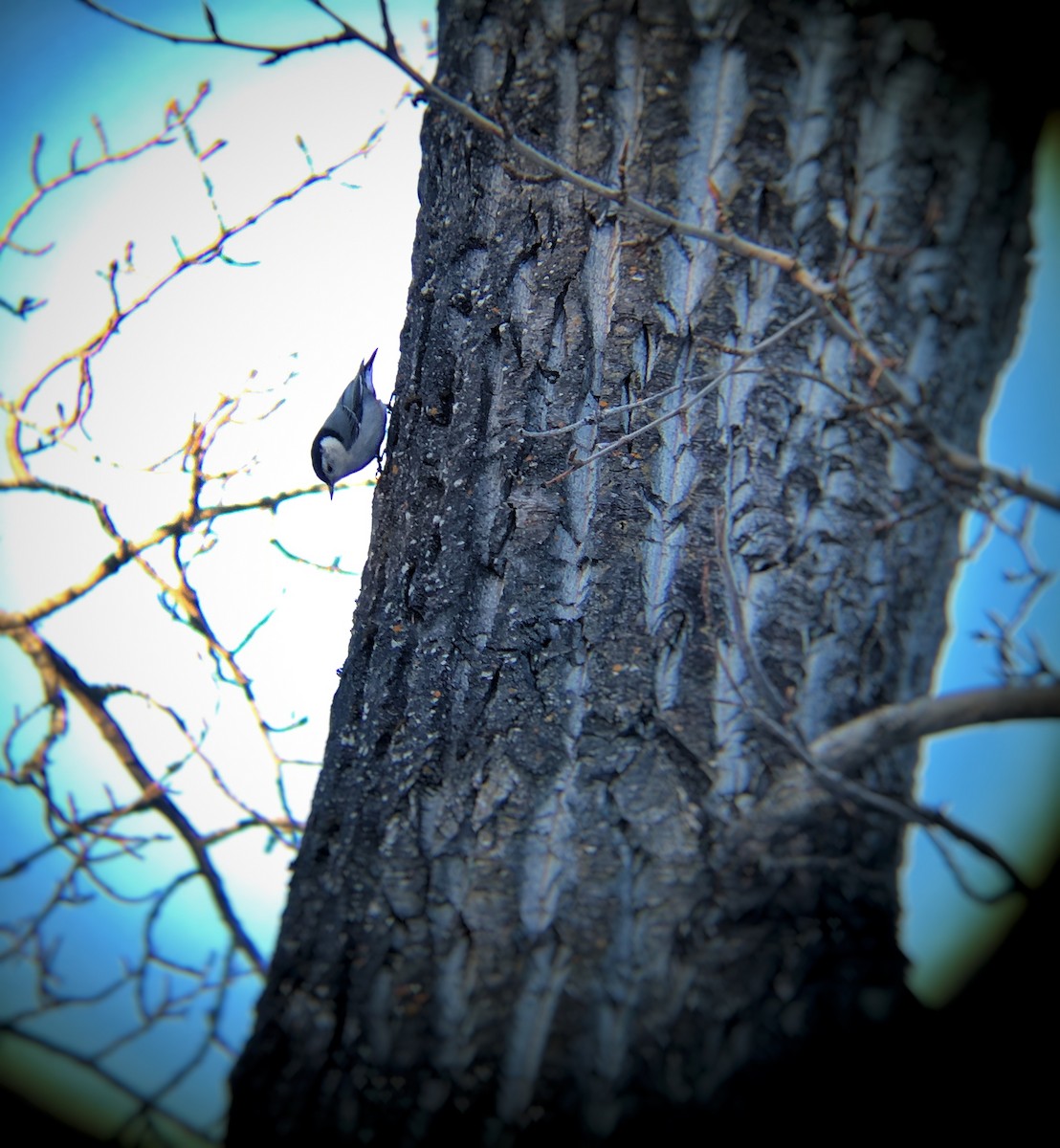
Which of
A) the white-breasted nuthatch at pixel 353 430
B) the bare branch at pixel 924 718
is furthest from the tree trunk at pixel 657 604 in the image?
the white-breasted nuthatch at pixel 353 430

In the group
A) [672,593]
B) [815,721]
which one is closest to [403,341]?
[672,593]

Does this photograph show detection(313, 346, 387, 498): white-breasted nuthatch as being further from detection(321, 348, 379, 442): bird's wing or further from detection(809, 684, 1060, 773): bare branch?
detection(809, 684, 1060, 773): bare branch

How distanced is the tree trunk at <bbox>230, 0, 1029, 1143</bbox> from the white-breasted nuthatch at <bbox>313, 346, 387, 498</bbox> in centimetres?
33

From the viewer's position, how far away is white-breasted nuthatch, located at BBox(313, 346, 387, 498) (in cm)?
93

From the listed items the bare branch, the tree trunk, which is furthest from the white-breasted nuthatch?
the bare branch

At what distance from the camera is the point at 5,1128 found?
79 centimetres

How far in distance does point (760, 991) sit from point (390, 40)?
711mm

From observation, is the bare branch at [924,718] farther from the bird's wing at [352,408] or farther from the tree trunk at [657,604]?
the bird's wing at [352,408]

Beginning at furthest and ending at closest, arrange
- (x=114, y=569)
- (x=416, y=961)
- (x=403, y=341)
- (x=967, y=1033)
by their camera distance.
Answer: (x=114, y=569)
(x=403, y=341)
(x=416, y=961)
(x=967, y=1033)

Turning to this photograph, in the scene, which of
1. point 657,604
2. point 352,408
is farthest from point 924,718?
point 352,408

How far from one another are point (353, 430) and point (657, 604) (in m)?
0.57

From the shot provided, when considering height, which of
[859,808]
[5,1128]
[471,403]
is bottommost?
[5,1128]

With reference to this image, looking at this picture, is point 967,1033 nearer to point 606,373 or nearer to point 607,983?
point 607,983

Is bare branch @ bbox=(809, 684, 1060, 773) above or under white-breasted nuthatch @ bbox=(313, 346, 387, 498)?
under
